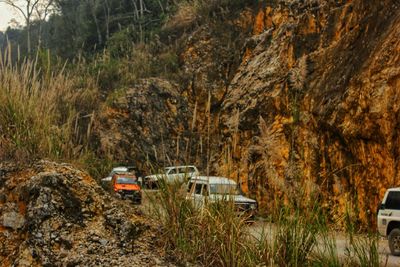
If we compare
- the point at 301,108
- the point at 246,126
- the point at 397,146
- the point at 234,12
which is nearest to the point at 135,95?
the point at 234,12

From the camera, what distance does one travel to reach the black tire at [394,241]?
1160 cm

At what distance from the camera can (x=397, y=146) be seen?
50.5 ft

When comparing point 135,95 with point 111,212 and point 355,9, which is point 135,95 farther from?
point 111,212

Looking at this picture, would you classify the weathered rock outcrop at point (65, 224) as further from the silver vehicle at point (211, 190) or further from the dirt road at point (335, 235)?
the dirt road at point (335, 235)

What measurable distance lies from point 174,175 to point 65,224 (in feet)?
4.06

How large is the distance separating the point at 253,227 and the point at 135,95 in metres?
28.2

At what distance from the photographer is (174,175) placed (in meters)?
5.87

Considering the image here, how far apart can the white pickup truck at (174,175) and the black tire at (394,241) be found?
706cm

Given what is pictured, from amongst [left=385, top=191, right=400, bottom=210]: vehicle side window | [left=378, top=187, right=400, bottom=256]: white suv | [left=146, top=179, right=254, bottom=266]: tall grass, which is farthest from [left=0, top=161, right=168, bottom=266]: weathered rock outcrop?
[left=385, top=191, right=400, bottom=210]: vehicle side window

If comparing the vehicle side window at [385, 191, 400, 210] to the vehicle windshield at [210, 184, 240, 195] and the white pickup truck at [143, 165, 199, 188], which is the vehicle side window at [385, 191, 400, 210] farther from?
the white pickup truck at [143, 165, 199, 188]

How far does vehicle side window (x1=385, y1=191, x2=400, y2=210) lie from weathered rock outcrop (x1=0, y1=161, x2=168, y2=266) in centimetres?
838

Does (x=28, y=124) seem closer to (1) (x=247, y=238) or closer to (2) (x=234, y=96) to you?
(1) (x=247, y=238)

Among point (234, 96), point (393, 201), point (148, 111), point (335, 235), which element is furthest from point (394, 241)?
point (148, 111)

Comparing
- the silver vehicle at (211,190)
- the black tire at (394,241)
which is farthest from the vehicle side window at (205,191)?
the black tire at (394,241)
